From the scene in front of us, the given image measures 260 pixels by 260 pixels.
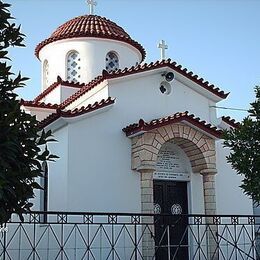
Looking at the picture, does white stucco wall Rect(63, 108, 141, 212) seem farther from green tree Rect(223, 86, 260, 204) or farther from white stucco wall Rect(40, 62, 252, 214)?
green tree Rect(223, 86, 260, 204)

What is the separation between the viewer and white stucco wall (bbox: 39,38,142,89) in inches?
656

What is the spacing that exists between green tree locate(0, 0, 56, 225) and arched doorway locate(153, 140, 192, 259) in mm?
7504

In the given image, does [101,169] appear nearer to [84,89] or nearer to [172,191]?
[172,191]

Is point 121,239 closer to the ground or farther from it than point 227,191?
closer to the ground

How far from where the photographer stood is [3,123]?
519 centimetres

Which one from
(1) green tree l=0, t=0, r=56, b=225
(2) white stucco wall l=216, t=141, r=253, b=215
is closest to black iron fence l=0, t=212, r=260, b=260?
(2) white stucco wall l=216, t=141, r=253, b=215

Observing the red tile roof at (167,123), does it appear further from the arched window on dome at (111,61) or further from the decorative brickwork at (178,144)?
the arched window on dome at (111,61)

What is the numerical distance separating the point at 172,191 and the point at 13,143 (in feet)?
28.2

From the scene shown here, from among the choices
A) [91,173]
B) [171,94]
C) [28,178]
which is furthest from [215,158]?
[28,178]

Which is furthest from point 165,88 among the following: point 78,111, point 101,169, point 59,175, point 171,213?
point 59,175

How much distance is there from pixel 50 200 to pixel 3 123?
7.53 meters

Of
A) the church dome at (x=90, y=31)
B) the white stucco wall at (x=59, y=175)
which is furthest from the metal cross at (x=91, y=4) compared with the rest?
the white stucco wall at (x=59, y=175)

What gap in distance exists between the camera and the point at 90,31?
16859mm

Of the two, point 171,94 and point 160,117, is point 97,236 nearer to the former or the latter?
point 160,117
